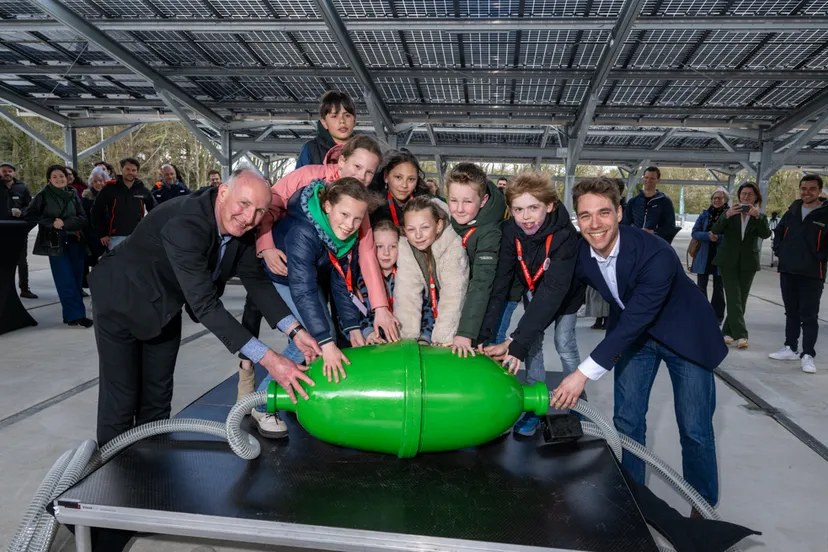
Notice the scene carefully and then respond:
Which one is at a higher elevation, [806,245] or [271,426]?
[806,245]

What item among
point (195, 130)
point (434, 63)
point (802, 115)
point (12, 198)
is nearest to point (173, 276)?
point (12, 198)

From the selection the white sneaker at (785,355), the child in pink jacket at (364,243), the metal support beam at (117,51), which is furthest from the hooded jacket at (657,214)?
the metal support beam at (117,51)

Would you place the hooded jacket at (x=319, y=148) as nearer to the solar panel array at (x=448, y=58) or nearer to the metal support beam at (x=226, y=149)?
the solar panel array at (x=448, y=58)

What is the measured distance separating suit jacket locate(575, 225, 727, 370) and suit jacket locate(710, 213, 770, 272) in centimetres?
338

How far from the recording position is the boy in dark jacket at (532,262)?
218cm

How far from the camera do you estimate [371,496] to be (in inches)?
66.3

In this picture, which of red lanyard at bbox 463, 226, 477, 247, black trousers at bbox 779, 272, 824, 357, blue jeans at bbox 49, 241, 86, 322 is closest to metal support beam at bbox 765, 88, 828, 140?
black trousers at bbox 779, 272, 824, 357

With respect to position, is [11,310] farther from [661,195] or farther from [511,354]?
[661,195]

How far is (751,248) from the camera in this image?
4.87 meters

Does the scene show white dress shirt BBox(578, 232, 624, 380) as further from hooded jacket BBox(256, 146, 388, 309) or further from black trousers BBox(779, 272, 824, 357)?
black trousers BBox(779, 272, 824, 357)

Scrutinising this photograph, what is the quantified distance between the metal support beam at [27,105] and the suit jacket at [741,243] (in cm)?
1167

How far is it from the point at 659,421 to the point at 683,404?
4.11 feet

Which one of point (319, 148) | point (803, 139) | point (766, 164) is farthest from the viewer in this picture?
point (766, 164)

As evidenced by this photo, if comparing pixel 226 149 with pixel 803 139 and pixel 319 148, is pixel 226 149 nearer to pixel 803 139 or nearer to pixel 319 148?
pixel 319 148
